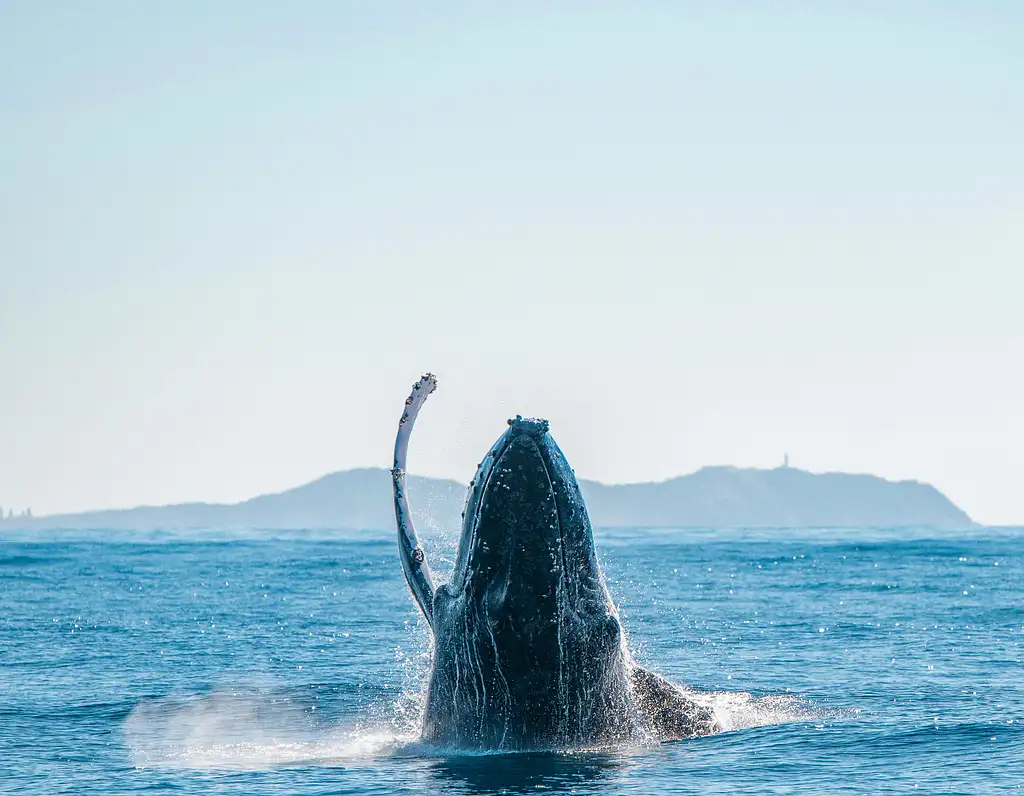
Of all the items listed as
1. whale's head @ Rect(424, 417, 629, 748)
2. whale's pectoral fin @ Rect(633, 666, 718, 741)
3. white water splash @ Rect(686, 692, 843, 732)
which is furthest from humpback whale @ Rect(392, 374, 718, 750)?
white water splash @ Rect(686, 692, 843, 732)

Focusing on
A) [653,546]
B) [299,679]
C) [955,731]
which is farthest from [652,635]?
[653,546]

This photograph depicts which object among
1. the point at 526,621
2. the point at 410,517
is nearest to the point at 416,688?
the point at 410,517

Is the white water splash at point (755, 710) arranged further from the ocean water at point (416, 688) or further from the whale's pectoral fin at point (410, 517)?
the whale's pectoral fin at point (410, 517)

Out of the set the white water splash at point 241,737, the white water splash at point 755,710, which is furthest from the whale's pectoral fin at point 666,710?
the white water splash at point 241,737

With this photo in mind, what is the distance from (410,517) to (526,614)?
90.4 inches

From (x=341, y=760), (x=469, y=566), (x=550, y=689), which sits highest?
(x=469, y=566)

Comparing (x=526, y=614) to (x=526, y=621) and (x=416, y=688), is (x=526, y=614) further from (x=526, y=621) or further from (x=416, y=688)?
(x=416, y=688)

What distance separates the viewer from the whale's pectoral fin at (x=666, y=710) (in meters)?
13.5

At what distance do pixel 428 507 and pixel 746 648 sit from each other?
34.9 ft

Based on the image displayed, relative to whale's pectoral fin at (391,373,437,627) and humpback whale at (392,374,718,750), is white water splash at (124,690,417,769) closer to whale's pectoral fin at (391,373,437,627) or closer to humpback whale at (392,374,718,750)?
humpback whale at (392,374,718,750)

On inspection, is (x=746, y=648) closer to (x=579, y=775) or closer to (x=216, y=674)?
(x=216, y=674)

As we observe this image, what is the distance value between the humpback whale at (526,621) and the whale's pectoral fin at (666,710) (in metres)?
0.44

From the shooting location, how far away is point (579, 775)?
1198cm

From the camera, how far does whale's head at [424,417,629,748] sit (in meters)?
11.5
